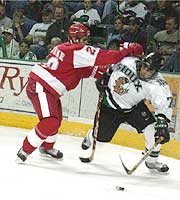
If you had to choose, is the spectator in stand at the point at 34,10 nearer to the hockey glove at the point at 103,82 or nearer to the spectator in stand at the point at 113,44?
the spectator in stand at the point at 113,44

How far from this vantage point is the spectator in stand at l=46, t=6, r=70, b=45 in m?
6.52

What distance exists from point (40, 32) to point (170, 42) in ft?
5.89

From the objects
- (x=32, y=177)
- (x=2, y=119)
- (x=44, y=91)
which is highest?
(x=44, y=91)

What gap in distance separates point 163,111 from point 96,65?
591 millimetres

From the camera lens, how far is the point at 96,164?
4.34 m

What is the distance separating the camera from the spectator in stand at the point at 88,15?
6.39 meters

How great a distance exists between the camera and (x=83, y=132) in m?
5.74

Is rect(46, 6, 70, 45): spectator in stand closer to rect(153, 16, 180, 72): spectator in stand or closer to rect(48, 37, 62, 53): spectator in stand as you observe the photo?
rect(48, 37, 62, 53): spectator in stand

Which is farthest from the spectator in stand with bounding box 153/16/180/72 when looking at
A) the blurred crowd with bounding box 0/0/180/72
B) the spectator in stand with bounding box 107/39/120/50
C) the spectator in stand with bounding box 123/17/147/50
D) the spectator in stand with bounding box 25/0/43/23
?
the spectator in stand with bounding box 25/0/43/23

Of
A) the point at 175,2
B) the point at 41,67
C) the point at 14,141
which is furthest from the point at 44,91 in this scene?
the point at 175,2

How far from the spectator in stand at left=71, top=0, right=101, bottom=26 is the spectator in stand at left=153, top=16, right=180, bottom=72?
88 centimetres

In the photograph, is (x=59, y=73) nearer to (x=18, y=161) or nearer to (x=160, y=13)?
(x=18, y=161)

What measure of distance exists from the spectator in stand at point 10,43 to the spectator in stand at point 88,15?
74 cm

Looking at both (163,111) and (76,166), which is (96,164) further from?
(163,111)
